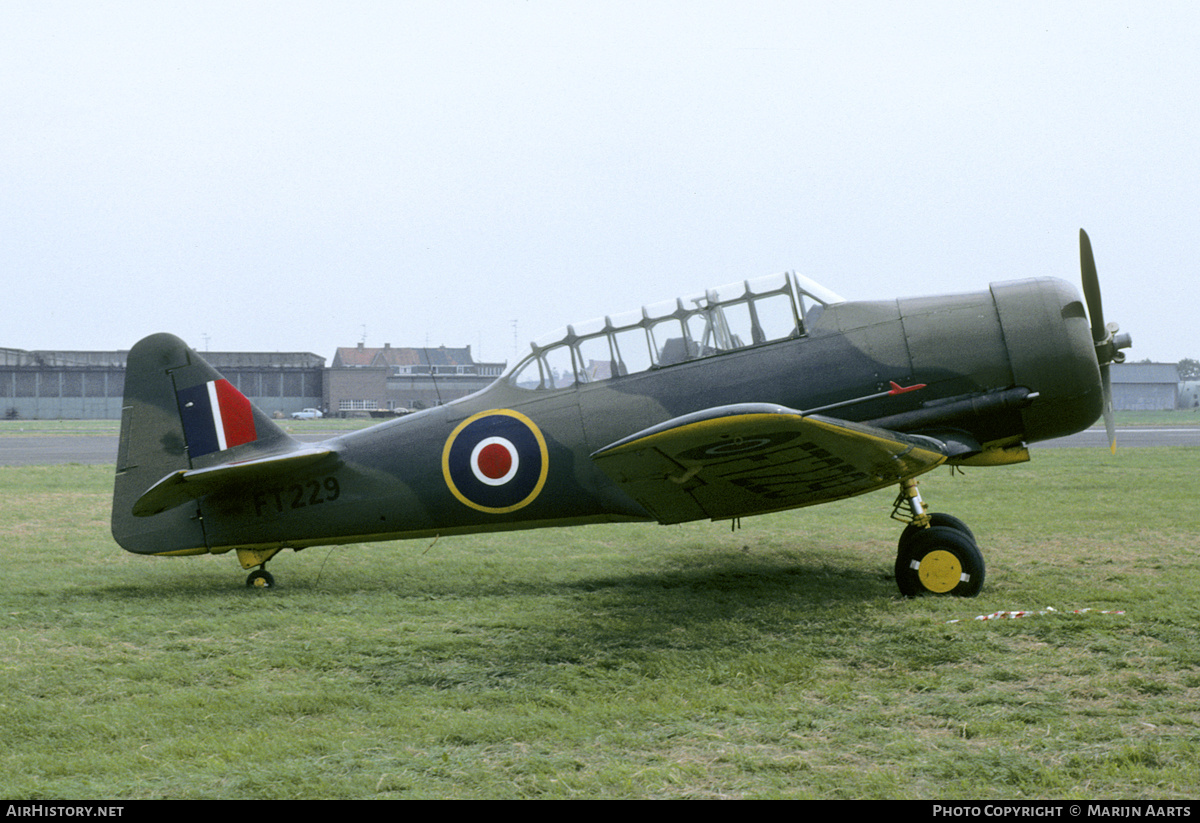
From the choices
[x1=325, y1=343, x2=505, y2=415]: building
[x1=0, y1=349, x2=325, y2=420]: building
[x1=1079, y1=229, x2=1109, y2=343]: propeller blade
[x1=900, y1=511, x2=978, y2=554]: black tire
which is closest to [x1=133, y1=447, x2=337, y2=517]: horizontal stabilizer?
[x1=900, y1=511, x2=978, y2=554]: black tire

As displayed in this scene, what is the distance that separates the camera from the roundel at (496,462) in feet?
21.3

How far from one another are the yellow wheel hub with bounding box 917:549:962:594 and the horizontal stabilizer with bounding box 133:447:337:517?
4619mm

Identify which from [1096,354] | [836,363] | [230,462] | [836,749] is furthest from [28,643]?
[1096,354]

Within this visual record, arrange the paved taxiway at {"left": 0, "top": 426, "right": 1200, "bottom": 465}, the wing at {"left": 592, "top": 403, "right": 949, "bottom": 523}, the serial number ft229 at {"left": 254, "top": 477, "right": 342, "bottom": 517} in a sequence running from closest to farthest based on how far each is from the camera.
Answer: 1. the wing at {"left": 592, "top": 403, "right": 949, "bottom": 523}
2. the serial number ft229 at {"left": 254, "top": 477, "right": 342, "bottom": 517}
3. the paved taxiway at {"left": 0, "top": 426, "right": 1200, "bottom": 465}

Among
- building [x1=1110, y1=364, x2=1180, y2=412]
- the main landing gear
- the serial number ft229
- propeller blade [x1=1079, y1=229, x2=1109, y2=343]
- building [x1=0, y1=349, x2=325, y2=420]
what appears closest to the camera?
the main landing gear

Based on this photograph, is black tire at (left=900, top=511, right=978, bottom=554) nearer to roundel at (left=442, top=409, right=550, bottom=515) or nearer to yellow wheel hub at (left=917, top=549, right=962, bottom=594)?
yellow wheel hub at (left=917, top=549, right=962, bottom=594)

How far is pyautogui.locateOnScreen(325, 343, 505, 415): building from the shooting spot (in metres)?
53.9

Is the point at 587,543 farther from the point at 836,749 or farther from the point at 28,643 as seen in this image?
the point at 836,749

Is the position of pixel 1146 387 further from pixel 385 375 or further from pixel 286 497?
pixel 286 497

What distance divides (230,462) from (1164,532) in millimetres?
8717

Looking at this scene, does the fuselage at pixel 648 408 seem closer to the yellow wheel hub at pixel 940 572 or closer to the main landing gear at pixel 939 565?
the main landing gear at pixel 939 565

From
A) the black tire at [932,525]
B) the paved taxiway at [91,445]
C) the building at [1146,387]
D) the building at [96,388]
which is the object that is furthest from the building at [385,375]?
the building at [1146,387]

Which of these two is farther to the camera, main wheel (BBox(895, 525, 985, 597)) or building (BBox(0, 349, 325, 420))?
building (BBox(0, 349, 325, 420))

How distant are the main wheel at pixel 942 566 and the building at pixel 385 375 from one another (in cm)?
4462
